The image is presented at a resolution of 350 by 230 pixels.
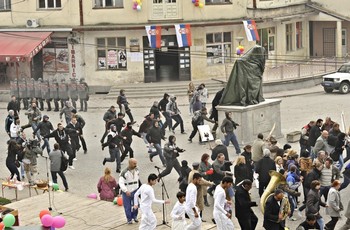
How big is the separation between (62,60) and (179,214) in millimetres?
26618

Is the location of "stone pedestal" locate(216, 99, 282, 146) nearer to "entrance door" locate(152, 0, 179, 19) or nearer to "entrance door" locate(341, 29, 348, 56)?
"entrance door" locate(152, 0, 179, 19)

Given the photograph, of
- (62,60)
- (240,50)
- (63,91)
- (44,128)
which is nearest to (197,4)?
(240,50)

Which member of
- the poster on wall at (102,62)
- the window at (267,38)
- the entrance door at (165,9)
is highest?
the entrance door at (165,9)

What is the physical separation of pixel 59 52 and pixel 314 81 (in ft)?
42.1

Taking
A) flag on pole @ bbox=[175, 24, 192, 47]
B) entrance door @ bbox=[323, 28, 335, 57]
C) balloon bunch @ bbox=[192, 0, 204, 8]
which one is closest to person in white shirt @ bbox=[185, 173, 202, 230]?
flag on pole @ bbox=[175, 24, 192, 47]

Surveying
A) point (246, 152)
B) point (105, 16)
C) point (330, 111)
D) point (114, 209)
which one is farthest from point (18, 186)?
point (105, 16)

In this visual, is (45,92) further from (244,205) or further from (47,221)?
(244,205)

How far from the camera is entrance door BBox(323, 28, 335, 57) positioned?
1925 inches

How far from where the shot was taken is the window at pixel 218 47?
42.8 metres

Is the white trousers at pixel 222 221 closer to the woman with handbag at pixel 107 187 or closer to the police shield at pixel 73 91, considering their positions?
the woman with handbag at pixel 107 187

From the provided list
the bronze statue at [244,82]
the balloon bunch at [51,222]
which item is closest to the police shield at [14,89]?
the bronze statue at [244,82]

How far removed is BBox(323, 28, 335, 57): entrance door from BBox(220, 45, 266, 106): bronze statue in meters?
20.8

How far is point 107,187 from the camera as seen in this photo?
68.8 feet

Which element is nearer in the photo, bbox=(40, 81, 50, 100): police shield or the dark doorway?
bbox=(40, 81, 50, 100): police shield
